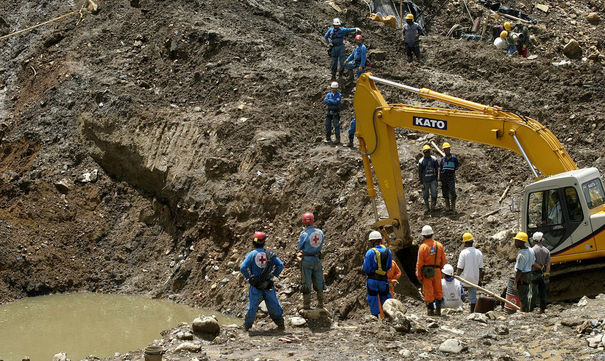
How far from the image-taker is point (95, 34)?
80.1 feet

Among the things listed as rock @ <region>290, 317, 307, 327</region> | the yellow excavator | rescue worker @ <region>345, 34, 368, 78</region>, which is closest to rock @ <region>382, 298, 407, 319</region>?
rock @ <region>290, 317, 307, 327</region>

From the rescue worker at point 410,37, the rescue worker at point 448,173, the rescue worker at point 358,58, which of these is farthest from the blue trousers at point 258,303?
the rescue worker at point 410,37

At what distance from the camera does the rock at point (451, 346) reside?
10.1 m

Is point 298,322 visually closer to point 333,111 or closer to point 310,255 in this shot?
point 310,255

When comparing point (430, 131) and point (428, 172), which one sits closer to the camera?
point (430, 131)

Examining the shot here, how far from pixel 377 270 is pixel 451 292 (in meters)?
1.53

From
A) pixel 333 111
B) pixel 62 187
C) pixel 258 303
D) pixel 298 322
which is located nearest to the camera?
pixel 258 303

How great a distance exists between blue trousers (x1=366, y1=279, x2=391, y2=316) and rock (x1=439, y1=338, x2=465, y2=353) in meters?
1.86

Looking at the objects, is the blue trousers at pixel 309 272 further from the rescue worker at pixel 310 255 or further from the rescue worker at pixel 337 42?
the rescue worker at pixel 337 42

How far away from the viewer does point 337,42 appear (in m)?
20.4

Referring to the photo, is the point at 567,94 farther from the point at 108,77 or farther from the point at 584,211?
the point at 108,77

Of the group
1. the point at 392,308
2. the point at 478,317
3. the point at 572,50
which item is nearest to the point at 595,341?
the point at 478,317

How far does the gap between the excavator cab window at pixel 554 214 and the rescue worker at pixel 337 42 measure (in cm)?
863

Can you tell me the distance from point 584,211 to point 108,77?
14.4 m
